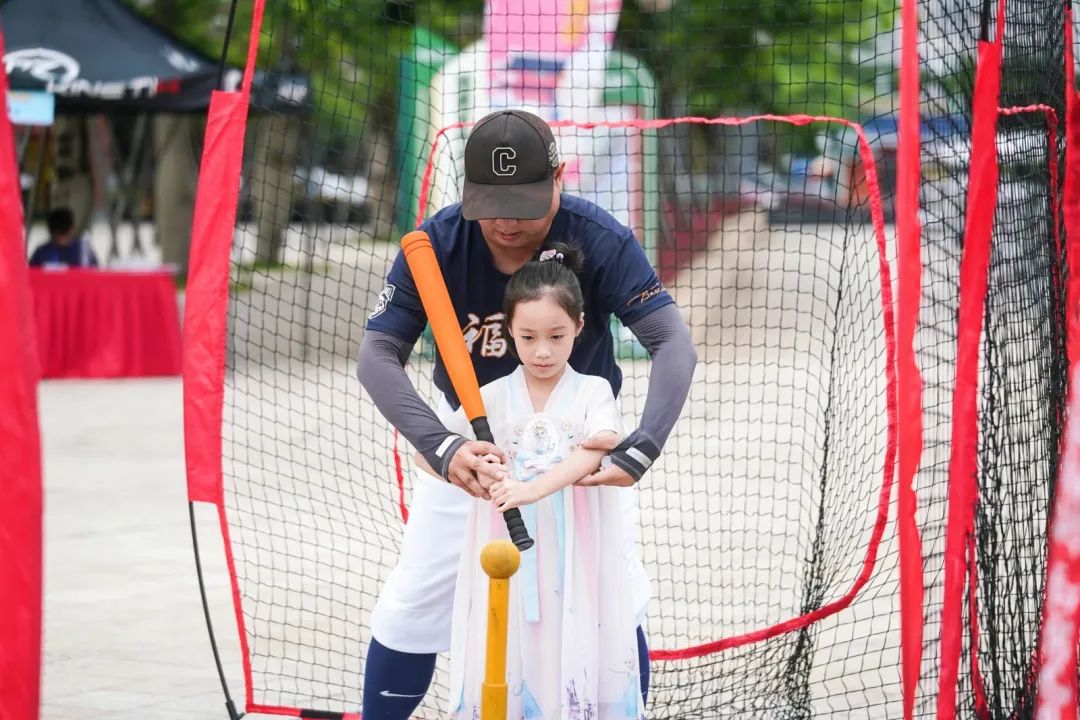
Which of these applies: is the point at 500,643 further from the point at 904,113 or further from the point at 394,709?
the point at 904,113

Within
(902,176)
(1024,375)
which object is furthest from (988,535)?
(902,176)

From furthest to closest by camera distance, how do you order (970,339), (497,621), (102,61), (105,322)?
(105,322)
(102,61)
(970,339)
(497,621)

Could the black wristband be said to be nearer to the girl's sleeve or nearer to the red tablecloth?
the girl's sleeve

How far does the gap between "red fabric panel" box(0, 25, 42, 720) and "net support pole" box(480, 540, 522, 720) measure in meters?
0.86

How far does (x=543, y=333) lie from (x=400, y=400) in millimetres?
374

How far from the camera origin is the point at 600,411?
3516 mm

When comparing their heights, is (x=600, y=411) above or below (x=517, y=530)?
above

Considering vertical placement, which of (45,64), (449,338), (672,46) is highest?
(672,46)

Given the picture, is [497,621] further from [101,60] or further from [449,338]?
[101,60]

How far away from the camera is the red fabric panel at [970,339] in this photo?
3365 millimetres

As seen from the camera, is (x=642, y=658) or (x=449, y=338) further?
(x=642, y=658)

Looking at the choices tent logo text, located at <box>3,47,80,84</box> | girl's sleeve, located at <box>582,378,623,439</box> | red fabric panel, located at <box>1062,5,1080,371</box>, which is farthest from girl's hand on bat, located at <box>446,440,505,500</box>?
tent logo text, located at <box>3,47,80,84</box>

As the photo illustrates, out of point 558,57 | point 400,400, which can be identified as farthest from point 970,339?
point 558,57

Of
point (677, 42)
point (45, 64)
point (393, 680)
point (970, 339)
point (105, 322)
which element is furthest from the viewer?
point (677, 42)
